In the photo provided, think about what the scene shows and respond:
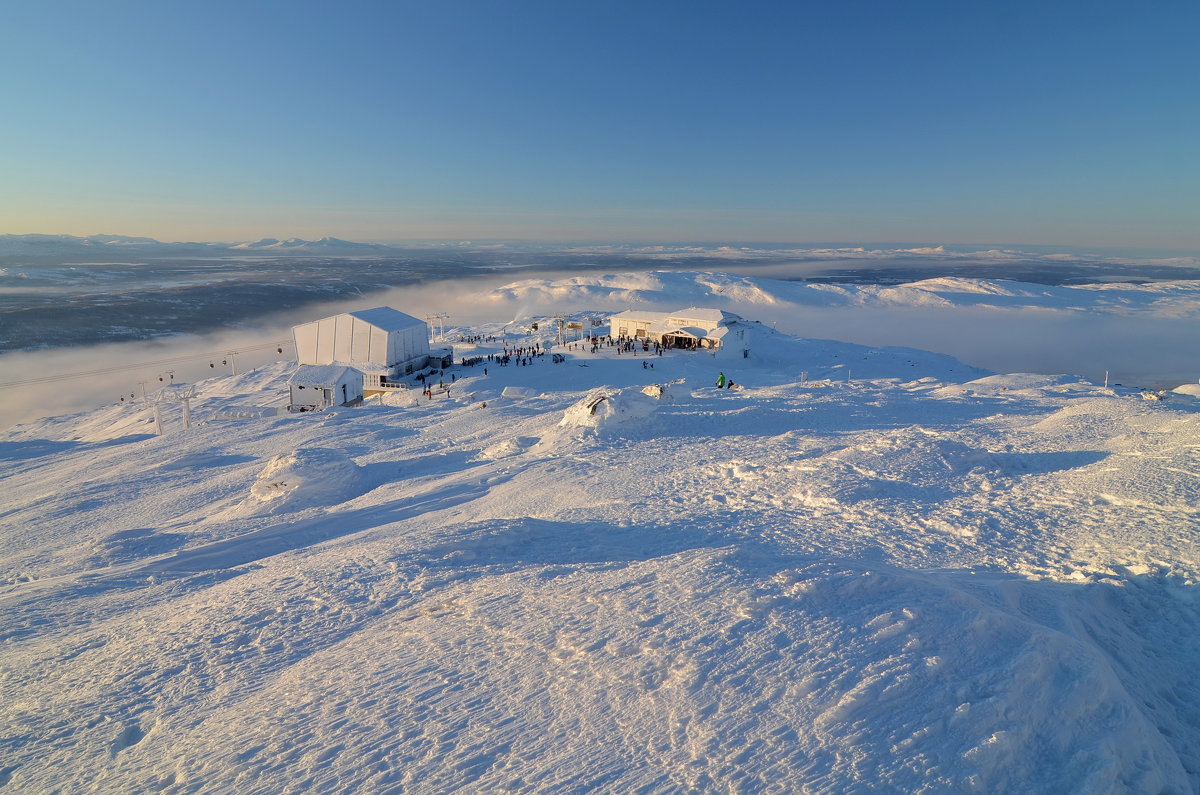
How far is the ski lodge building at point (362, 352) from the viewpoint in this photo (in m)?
35.1

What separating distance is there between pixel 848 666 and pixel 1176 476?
10462 millimetres

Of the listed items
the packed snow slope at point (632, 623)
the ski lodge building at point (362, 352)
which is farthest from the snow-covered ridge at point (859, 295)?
the packed snow slope at point (632, 623)

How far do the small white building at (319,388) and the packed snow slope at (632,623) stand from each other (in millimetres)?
16945

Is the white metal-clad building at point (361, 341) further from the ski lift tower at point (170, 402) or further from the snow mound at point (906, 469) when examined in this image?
the snow mound at point (906, 469)

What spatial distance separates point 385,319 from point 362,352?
2.77 m

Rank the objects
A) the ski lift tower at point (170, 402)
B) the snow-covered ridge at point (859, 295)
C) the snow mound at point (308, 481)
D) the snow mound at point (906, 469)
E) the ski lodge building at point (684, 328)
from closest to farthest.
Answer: the snow mound at point (906, 469)
the snow mound at point (308, 481)
the ski lift tower at point (170, 402)
the ski lodge building at point (684, 328)
the snow-covered ridge at point (859, 295)

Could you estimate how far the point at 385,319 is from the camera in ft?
132

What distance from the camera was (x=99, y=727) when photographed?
18.3 feet

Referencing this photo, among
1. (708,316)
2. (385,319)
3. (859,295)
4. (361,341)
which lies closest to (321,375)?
(361,341)

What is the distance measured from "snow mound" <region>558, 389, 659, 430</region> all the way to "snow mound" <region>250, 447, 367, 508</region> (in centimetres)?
634

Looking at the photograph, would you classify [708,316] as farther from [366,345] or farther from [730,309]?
[730,309]

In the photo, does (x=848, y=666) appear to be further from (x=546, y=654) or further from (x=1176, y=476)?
(x=1176, y=476)

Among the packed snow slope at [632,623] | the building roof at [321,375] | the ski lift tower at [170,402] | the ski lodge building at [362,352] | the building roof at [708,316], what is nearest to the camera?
the packed snow slope at [632,623]

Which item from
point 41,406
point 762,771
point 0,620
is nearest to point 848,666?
point 762,771
